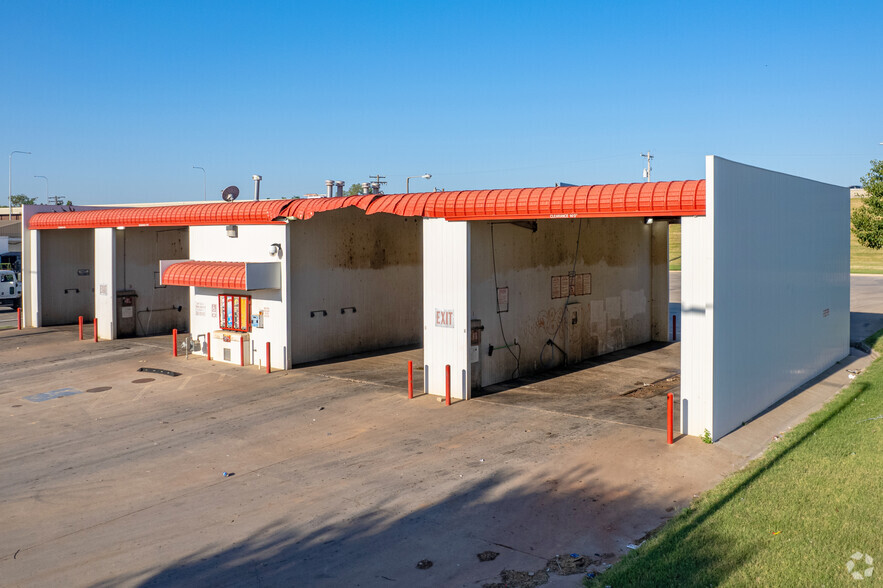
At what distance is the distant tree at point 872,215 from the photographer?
29531 mm

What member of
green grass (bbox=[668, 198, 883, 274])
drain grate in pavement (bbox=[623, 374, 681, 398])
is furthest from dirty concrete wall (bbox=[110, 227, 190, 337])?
green grass (bbox=[668, 198, 883, 274])

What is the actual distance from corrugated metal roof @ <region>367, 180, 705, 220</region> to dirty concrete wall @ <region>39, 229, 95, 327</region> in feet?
64.7

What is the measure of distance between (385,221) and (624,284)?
27.3 ft

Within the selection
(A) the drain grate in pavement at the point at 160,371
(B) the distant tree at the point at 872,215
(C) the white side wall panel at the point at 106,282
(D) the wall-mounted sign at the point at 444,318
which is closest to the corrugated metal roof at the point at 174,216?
(C) the white side wall panel at the point at 106,282

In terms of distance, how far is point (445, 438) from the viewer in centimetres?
1411

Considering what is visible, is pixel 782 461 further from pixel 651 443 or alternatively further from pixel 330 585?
pixel 330 585

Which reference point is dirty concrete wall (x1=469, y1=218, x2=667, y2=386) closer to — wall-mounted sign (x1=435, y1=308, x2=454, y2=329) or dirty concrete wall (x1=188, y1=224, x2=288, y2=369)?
wall-mounted sign (x1=435, y1=308, x2=454, y2=329)

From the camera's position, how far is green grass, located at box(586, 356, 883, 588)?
7754 millimetres

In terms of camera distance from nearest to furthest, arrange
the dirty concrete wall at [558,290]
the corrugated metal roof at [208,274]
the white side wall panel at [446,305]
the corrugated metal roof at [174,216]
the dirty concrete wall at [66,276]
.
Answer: the white side wall panel at [446,305]
the dirty concrete wall at [558,290]
the corrugated metal roof at [208,274]
the corrugated metal roof at [174,216]
the dirty concrete wall at [66,276]

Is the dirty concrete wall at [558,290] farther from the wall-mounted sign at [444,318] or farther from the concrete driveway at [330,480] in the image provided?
the concrete driveway at [330,480]

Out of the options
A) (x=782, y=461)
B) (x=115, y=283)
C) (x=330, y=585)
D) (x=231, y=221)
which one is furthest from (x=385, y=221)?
(x=330, y=585)

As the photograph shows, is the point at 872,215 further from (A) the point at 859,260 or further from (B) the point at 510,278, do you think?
(A) the point at 859,260

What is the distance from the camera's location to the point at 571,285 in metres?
21.8

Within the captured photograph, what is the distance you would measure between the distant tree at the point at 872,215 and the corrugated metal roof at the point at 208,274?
Answer: 78.4 feet
